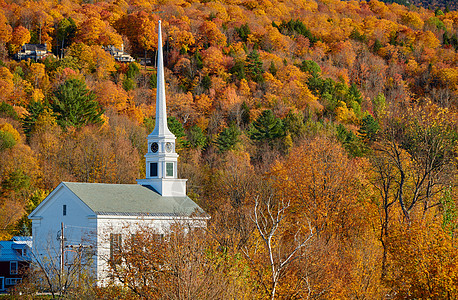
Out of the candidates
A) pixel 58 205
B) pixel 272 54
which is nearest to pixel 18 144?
pixel 58 205

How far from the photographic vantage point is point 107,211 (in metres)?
52.9

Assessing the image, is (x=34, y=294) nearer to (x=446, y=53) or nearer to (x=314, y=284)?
(x=314, y=284)

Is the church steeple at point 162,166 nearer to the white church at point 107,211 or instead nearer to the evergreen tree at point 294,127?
the white church at point 107,211

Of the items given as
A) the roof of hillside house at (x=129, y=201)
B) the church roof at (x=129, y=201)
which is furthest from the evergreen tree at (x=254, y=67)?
the church roof at (x=129, y=201)

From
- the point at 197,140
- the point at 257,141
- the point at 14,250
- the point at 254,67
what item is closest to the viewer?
the point at 14,250

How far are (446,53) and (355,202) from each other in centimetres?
13481

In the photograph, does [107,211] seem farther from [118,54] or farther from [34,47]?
[118,54]

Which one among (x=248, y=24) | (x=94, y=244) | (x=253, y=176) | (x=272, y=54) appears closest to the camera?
(x=94, y=244)

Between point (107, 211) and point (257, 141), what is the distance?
51398 millimetres

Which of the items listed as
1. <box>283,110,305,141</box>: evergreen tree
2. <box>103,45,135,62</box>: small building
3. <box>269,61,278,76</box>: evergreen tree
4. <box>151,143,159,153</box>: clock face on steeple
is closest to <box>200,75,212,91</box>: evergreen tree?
<box>269,61,278,76</box>: evergreen tree

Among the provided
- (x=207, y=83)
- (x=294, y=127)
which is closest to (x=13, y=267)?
(x=294, y=127)

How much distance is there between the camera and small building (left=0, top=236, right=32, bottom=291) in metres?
58.8

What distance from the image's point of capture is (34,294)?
44.9 m

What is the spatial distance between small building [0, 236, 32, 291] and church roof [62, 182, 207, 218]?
7.32 meters
